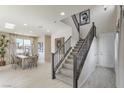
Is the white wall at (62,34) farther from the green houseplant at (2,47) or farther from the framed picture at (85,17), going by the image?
the green houseplant at (2,47)

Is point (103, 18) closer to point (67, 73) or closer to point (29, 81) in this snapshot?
point (67, 73)

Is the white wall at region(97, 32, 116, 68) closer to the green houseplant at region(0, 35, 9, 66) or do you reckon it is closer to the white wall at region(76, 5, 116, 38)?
the white wall at region(76, 5, 116, 38)

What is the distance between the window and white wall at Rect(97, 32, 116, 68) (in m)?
5.61

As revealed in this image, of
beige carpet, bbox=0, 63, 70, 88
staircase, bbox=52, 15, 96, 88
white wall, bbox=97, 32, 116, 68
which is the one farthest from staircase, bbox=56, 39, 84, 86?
white wall, bbox=97, 32, 116, 68

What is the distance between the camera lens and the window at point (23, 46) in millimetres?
8981

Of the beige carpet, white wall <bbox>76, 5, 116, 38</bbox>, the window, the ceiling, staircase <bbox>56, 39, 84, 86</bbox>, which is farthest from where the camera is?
the window

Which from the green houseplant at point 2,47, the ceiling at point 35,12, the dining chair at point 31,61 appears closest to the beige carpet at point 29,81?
the dining chair at point 31,61

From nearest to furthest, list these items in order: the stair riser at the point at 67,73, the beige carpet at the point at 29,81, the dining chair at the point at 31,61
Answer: the beige carpet at the point at 29,81, the stair riser at the point at 67,73, the dining chair at the point at 31,61

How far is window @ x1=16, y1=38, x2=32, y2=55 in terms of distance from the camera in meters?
8.98

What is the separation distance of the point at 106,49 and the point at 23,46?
7061mm

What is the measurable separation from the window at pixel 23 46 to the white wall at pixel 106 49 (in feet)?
18.4

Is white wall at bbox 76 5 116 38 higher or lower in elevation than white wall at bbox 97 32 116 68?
higher

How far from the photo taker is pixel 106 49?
19.8ft

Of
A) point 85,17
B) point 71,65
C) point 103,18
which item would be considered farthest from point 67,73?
point 85,17
